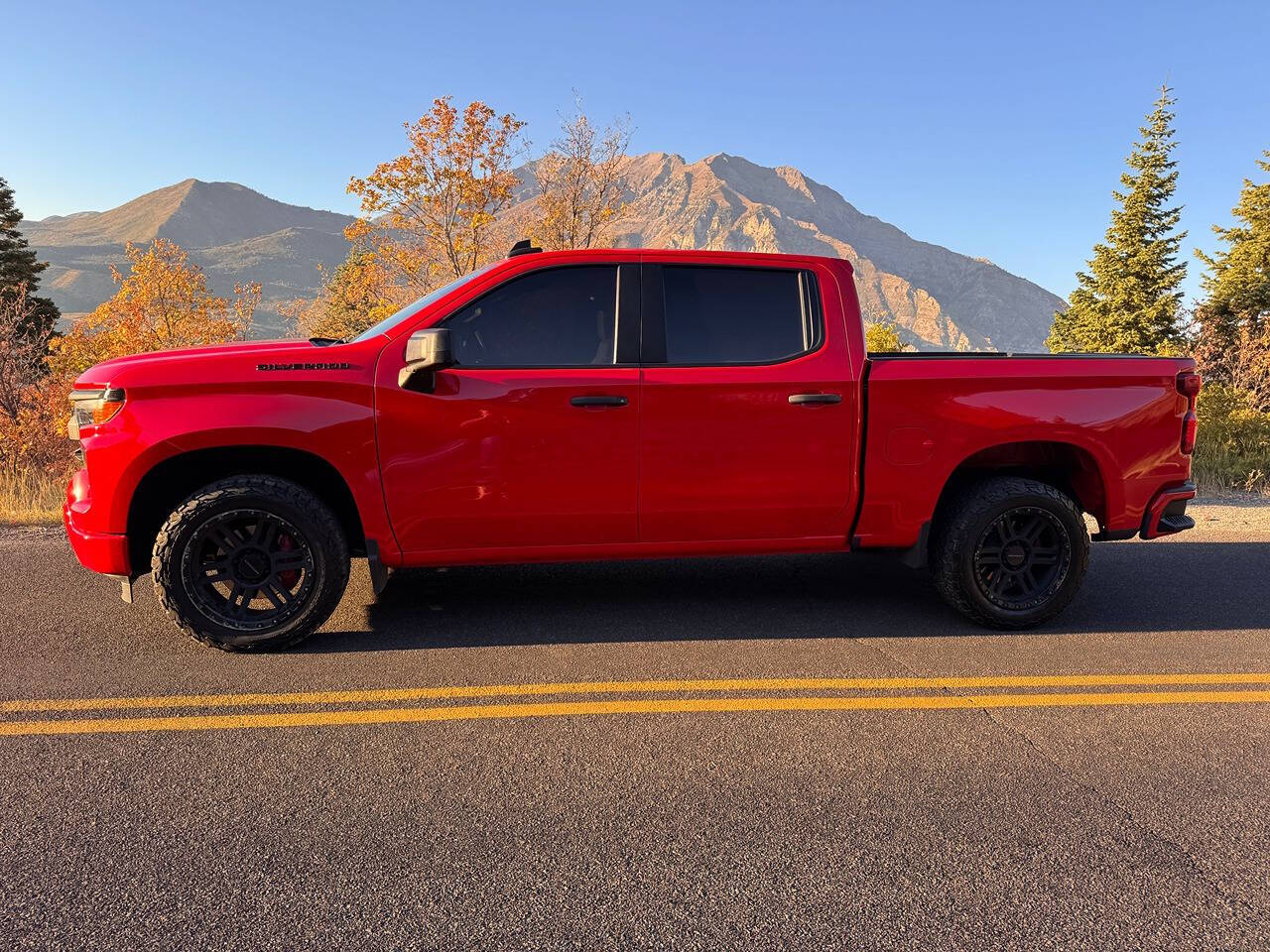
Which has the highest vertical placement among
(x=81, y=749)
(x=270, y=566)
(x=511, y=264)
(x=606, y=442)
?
(x=511, y=264)

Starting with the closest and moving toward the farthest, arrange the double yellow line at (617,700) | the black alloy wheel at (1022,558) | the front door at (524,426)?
the double yellow line at (617,700) → the front door at (524,426) → the black alloy wheel at (1022,558)

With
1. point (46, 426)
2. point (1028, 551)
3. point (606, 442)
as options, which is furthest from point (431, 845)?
point (46, 426)

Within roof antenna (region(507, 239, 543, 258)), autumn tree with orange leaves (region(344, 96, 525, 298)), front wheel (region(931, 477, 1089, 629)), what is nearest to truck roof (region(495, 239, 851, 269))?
roof antenna (region(507, 239, 543, 258))

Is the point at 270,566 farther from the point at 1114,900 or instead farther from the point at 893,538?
the point at 1114,900

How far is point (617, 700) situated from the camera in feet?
11.6

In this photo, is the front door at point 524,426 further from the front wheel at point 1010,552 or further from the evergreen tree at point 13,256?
the evergreen tree at point 13,256

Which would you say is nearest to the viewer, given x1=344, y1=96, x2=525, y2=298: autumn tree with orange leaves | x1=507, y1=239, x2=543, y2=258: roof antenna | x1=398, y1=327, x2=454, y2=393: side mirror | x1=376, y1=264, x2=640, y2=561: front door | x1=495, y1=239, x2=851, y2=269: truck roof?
x1=398, y1=327, x2=454, y2=393: side mirror

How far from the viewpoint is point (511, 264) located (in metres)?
4.32

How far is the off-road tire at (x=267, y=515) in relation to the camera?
3992 millimetres

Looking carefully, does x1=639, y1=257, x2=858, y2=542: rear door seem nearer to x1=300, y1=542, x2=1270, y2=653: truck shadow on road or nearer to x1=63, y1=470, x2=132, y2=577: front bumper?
x1=300, y1=542, x2=1270, y2=653: truck shadow on road

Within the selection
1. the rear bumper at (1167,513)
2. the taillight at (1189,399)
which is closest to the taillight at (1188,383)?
the taillight at (1189,399)

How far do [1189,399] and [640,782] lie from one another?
13.0 feet

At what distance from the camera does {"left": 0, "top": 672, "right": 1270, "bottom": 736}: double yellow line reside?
3338 millimetres

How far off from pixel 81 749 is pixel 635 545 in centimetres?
256
